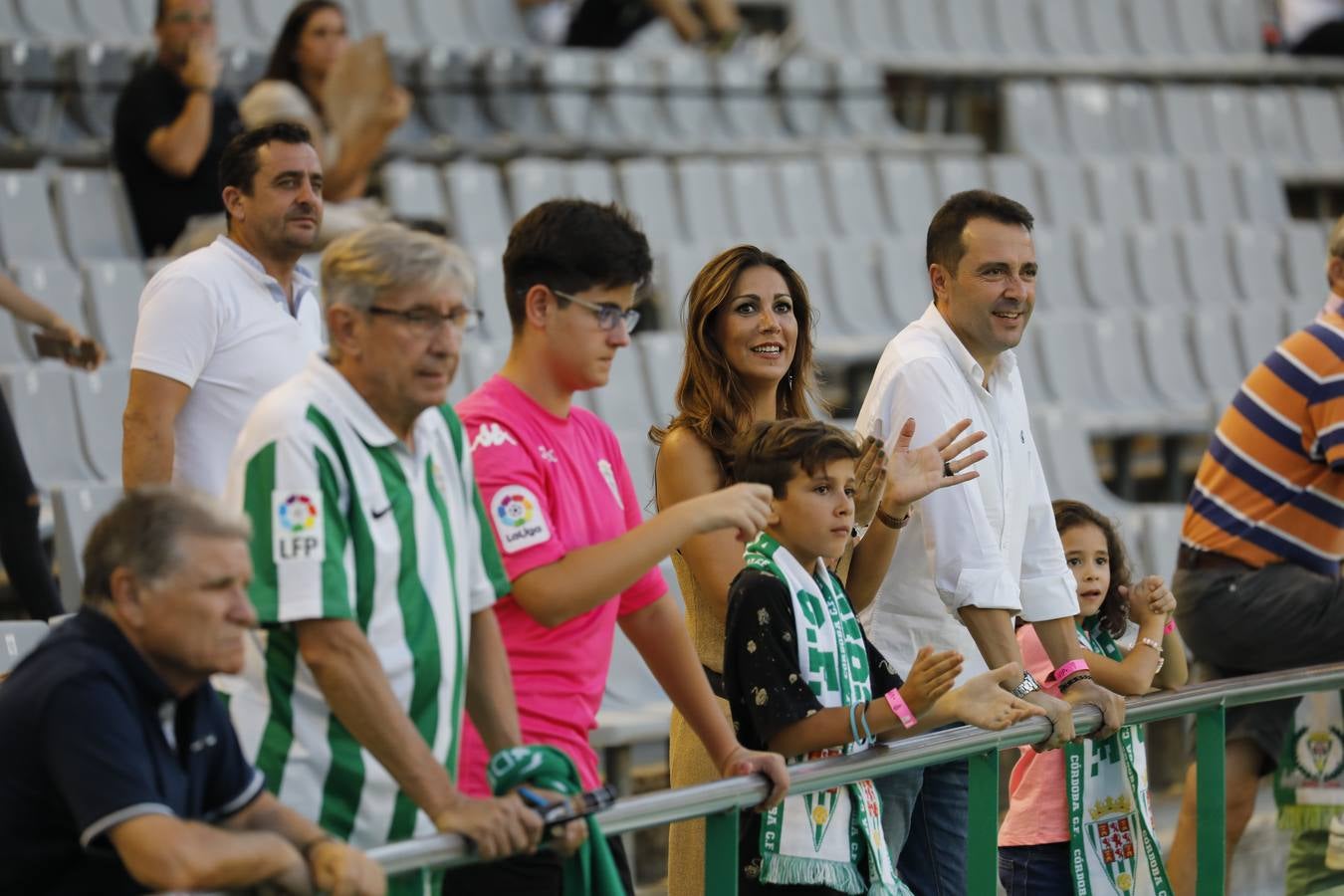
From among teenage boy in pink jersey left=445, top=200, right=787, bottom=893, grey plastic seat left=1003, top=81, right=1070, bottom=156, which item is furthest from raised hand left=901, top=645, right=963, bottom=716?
grey plastic seat left=1003, top=81, right=1070, bottom=156

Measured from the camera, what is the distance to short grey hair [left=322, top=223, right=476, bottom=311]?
2299mm

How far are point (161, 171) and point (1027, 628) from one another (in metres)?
3.57

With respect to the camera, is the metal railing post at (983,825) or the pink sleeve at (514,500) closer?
the pink sleeve at (514,500)

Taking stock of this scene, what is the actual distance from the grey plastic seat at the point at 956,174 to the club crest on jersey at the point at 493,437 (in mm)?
6683

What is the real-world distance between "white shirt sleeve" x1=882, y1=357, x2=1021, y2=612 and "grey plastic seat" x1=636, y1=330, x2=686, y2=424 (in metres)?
3.33

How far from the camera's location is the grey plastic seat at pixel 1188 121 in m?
10.5

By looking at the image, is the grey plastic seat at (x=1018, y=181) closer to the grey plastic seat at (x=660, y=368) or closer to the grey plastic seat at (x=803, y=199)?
the grey plastic seat at (x=803, y=199)

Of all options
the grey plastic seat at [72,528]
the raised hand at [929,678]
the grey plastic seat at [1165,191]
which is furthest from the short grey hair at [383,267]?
the grey plastic seat at [1165,191]

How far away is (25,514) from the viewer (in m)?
4.23

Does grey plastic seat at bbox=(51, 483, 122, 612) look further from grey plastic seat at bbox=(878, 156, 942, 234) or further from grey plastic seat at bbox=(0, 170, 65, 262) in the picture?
grey plastic seat at bbox=(878, 156, 942, 234)

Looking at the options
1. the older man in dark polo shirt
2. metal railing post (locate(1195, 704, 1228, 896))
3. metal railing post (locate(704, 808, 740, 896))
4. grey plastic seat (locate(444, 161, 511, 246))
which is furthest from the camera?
grey plastic seat (locate(444, 161, 511, 246))

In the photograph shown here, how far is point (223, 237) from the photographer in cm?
353

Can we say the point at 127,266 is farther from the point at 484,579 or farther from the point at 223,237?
the point at 484,579

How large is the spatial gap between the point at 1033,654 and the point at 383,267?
72.9 inches
